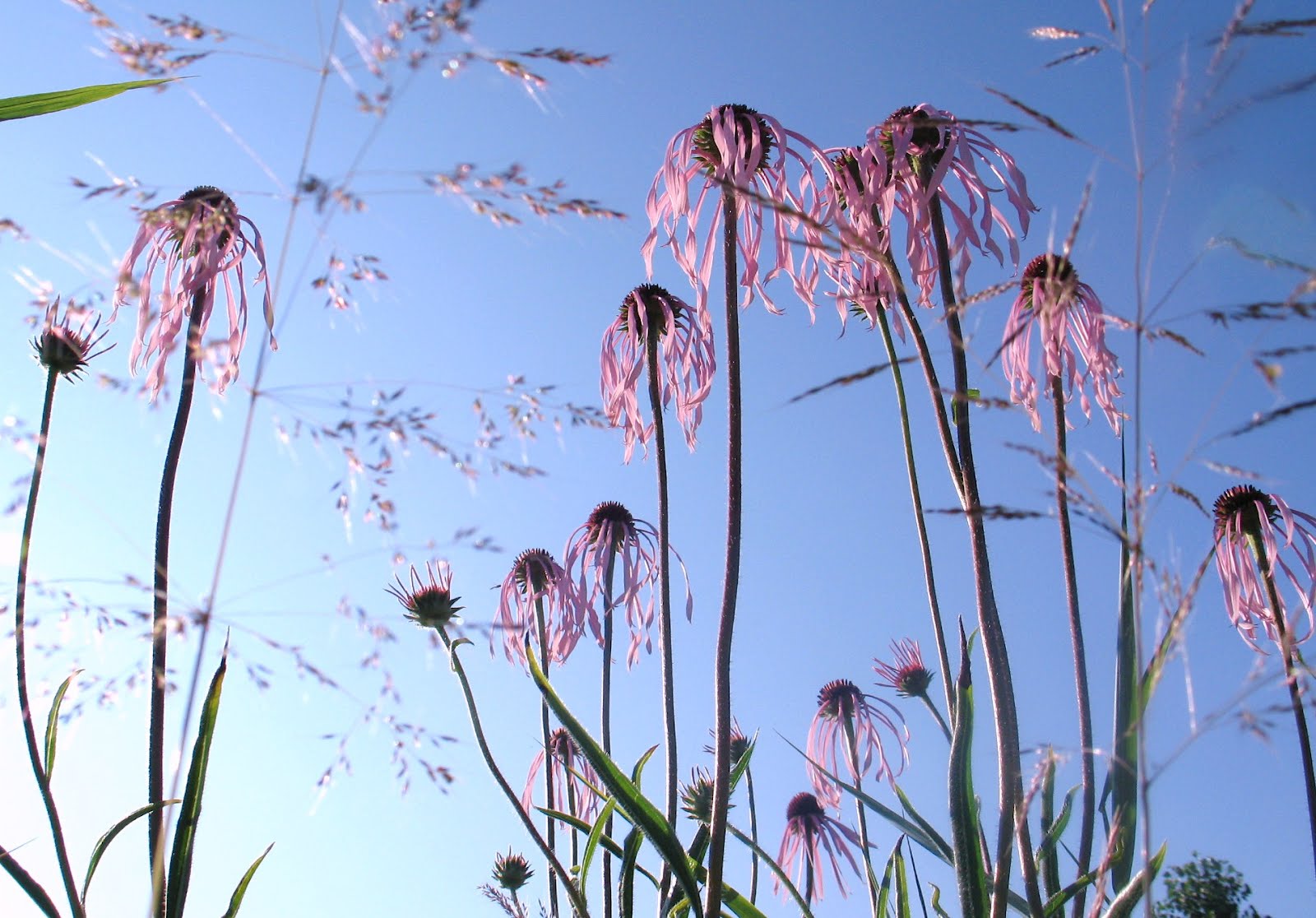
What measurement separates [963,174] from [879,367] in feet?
3.86

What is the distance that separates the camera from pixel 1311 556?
2668 mm

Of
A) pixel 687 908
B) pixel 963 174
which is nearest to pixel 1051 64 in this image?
pixel 963 174

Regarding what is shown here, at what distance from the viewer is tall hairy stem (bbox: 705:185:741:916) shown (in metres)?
1.47

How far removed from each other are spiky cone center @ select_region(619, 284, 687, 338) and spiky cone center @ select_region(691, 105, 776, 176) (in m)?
0.58

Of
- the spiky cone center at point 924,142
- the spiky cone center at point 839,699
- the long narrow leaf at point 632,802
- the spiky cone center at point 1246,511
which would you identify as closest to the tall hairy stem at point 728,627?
the long narrow leaf at point 632,802

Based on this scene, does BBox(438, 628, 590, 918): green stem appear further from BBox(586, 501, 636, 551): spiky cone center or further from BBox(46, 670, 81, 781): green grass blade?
BBox(586, 501, 636, 551): spiky cone center

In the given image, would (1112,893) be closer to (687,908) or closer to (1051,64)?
(687,908)

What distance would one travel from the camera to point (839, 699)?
4.38 m

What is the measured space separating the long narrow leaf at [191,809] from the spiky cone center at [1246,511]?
7.92 feet

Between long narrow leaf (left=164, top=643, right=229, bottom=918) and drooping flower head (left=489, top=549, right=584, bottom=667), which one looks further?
drooping flower head (left=489, top=549, right=584, bottom=667)

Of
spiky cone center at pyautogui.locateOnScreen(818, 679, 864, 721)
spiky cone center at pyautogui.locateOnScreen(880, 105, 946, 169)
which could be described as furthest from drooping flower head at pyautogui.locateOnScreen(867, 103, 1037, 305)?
spiky cone center at pyautogui.locateOnScreen(818, 679, 864, 721)

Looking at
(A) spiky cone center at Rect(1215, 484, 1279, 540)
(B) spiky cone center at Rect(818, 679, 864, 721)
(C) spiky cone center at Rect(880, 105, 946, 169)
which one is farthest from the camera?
(B) spiky cone center at Rect(818, 679, 864, 721)

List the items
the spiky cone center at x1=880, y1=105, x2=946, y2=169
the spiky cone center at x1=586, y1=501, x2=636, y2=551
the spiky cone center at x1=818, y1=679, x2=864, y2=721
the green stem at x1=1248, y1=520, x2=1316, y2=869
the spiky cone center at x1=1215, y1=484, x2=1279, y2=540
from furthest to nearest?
the spiky cone center at x1=818, y1=679, x2=864, y2=721 < the spiky cone center at x1=586, y1=501, x2=636, y2=551 < the spiky cone center at x1=1215, y1=484, x2=1279, y2=540 < the spiky cone center at x1=880, y1=105, x2=946, y2=169 < the green stem at x1=1248, y1=520, x2=1316, y2=869

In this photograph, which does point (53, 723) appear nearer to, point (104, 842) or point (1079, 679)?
point (104, 842)
